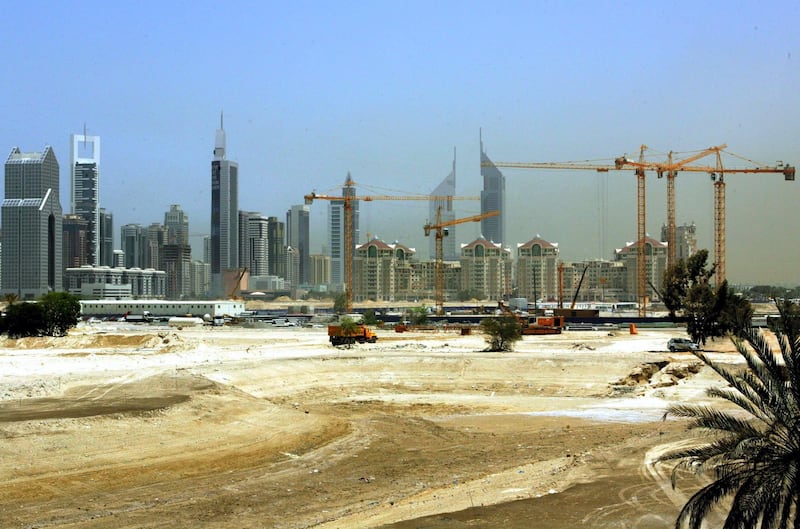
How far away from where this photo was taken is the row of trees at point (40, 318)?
274 ft

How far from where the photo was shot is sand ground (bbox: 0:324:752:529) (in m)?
20.2

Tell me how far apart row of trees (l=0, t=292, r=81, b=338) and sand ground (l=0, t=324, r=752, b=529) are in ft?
104

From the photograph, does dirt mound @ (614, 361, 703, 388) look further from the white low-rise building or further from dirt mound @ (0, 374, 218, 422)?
the white low-rise building

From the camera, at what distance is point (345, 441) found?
3002 centimetres

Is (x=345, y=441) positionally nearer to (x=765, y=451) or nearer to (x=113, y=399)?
(x=113, y=399)

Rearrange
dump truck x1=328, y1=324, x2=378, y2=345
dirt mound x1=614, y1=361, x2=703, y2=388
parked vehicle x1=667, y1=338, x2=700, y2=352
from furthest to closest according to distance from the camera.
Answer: dump truck x1=328, y1=324, x2=378, y2=345, parked vehicle x1=667, y1=338, x2=700, y2=352, dirt mound x1=614, y1=361, x2=703, y2=388

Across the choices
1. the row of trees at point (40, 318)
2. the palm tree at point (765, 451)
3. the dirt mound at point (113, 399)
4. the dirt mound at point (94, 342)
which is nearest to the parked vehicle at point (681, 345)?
the dirt mound at point (113, 399)

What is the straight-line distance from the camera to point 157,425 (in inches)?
1185

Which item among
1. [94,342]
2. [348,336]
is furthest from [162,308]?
[348,336]

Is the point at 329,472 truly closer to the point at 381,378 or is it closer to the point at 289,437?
the point at 289,437

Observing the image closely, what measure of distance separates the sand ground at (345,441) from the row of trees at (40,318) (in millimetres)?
31586

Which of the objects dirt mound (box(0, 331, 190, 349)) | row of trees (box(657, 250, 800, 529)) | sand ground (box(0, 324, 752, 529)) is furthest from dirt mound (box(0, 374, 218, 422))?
dirt mound (box(0, 331, 190, 349))

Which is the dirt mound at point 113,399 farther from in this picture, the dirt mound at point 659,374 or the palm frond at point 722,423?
the palm frond at point 722,423

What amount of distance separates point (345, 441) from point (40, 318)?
64.4m
